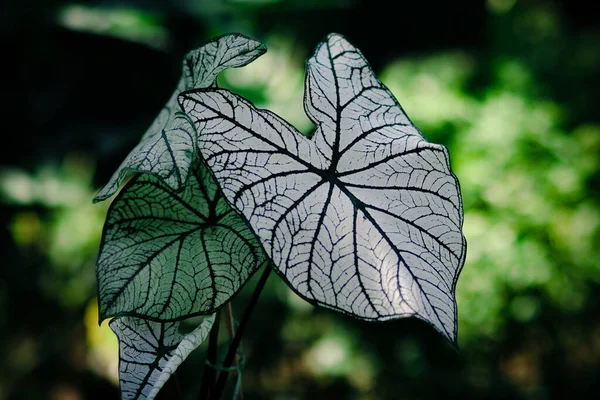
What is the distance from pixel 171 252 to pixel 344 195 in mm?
191

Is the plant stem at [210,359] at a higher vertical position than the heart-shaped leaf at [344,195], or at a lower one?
lower

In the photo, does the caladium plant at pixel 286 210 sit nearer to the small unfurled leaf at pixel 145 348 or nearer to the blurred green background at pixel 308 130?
the small unfurled leaf at pixel 145 348

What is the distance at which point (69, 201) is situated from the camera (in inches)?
93.7

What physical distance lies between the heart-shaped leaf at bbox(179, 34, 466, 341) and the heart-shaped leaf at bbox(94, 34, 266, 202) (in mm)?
19

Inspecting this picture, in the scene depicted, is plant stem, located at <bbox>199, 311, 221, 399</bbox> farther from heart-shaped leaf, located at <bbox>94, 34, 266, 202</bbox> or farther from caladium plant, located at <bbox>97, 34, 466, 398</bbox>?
heart-shaped leaf, located at <bbox>94, 34, 266, 202</bbox>

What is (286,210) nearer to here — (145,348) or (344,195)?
(344,195)

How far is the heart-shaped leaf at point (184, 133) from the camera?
43 centimetres

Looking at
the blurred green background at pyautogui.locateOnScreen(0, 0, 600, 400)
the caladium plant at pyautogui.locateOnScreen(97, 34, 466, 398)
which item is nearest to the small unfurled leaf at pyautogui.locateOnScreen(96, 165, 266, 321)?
the caladium plant at pyautogui.locateOnScreen(97, 34, 466, 398)

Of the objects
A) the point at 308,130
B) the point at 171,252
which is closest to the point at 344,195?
the point at 171,252

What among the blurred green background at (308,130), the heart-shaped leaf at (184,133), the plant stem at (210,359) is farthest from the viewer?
the blurred green background at (308,130)

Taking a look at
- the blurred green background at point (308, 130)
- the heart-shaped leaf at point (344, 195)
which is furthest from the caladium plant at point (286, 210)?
A: the blurred green background at point (308, 130)

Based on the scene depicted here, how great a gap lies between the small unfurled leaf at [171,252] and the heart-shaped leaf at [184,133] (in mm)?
49

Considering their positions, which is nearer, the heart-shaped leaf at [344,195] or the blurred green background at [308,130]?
the heart-shaped leaf at [344,195]

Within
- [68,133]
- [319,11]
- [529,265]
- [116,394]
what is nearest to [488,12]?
[319,11]
